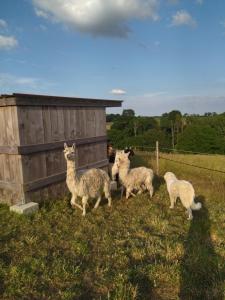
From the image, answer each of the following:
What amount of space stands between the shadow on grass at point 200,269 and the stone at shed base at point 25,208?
4271mm

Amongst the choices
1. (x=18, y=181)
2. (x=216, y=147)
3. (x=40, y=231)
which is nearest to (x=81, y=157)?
(x=18, y=181)

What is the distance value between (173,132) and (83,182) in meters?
80.4

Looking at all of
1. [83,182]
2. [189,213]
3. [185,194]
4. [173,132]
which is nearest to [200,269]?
[189,213]

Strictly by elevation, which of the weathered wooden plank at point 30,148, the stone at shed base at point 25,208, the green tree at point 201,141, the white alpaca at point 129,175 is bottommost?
the green tree at point 201,141

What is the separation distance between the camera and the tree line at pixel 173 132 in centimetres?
6222

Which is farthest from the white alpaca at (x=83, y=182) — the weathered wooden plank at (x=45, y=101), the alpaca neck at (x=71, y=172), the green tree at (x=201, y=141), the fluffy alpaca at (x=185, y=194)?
the green tree at (x=201, y=141)

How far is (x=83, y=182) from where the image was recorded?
7781 millimetres

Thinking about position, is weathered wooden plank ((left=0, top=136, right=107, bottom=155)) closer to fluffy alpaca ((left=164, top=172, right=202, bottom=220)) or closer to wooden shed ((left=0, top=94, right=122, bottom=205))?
wooden shed ((left=0, top=94, right=122, bottom=205))

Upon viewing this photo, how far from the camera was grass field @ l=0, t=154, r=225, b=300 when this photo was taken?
4.27 meters

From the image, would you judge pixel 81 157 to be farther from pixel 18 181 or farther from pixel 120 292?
pixel 120 292

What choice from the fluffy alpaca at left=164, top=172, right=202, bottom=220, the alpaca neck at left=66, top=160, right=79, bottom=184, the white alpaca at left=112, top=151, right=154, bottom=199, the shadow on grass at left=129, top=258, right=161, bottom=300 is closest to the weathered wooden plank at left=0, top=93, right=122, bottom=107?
the alpaca neck at left=66, top=160, right=79, bottom=184

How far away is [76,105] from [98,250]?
5861 millimetres

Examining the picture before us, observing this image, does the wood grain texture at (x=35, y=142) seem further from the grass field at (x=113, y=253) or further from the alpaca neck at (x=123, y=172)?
the alpaca neck at (x=123, y=172)

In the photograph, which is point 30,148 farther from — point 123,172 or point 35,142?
point 123,172
